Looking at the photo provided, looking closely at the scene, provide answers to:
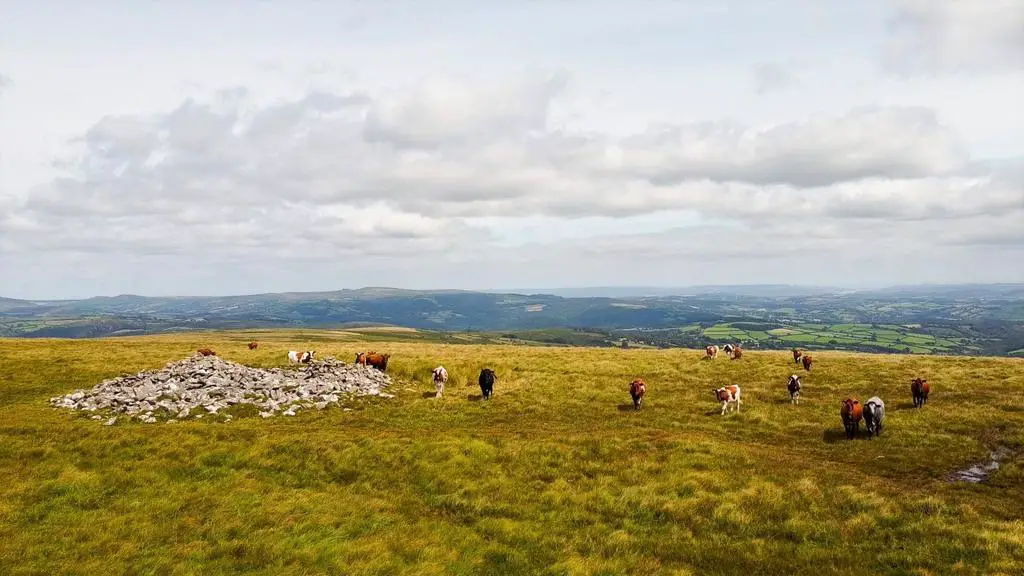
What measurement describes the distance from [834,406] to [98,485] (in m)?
36.0

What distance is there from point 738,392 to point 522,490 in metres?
17.6

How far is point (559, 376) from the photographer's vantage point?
137ft

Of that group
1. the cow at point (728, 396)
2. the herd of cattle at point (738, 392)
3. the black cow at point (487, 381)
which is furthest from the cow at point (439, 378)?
the cow at point (728, 396)

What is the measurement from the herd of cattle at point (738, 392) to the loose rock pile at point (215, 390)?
395cm

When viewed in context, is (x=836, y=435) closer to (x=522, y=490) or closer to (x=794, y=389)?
(x=794, y=389)

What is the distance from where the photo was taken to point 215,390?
1319 inches

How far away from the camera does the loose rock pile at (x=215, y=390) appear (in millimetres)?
31078

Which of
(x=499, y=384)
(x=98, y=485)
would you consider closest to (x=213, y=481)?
(x=98, y=485)

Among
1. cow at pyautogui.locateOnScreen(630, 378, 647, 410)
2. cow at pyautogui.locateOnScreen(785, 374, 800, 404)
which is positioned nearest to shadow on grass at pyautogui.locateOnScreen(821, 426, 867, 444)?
cow at pyautogui.locateOnScreen(785, 374, 800, 404)

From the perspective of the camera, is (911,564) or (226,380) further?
(226,380)

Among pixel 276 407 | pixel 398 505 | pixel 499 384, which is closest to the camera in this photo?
pixel 398 505

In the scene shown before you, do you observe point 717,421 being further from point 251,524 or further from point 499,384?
point 251,524

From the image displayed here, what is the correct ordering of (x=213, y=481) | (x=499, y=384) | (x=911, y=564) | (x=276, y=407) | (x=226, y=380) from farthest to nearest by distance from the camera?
(x=499, y=384) < (x=226, y=380) < (x=276, y=407) < (x=213, y=481) < (x=911, y=564)

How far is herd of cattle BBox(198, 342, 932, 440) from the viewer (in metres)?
24.8
